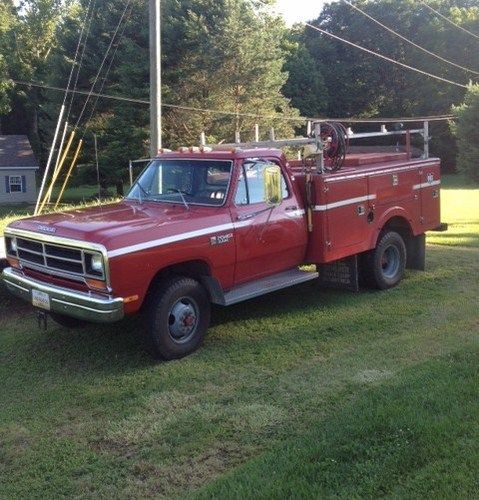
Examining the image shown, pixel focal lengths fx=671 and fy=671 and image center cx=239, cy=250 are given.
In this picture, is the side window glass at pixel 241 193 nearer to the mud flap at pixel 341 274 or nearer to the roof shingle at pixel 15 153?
the mud flap at pixel 341 274

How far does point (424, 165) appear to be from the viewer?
378 inches

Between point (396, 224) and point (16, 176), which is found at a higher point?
point (16, 176)

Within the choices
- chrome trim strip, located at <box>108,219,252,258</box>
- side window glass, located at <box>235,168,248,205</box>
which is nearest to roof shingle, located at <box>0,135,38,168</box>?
side window glass, located at <box>235,168,248,205</box>

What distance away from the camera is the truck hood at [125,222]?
598 cm

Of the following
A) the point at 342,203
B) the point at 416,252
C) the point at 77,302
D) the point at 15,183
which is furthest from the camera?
the point at 15,183

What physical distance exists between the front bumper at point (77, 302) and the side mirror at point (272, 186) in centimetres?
221

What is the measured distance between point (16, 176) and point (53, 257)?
4149cm

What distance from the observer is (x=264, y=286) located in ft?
23.7

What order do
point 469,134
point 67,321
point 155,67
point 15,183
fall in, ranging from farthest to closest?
1. point 469,134
2. point 15,183
3. point 155,67
4. point 67,321

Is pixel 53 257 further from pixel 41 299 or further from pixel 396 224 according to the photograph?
pixel 396 224

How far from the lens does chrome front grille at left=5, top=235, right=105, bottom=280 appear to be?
5.96 meters

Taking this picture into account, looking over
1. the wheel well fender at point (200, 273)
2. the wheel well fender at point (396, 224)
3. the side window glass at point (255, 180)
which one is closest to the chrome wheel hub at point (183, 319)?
the wheel well fender at point (200, 273)

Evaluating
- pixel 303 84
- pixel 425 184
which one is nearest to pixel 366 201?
pixel 425 184

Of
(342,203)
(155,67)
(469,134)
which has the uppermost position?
(155,67)
